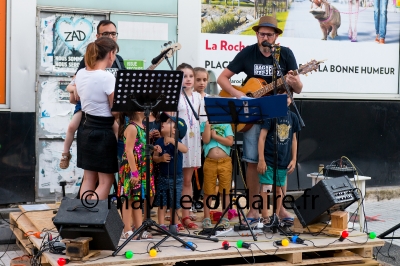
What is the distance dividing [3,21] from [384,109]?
6249 millimetres

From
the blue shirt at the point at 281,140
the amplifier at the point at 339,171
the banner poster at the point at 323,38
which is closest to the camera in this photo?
the blue shirt at the point at 281,140

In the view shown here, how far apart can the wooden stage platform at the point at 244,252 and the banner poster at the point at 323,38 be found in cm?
359

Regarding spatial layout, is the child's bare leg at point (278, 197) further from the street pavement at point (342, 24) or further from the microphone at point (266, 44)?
the street pavement at point (342, 24)

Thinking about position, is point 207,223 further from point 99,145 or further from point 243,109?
point 99,145

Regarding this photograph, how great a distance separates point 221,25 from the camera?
9750 millimetres

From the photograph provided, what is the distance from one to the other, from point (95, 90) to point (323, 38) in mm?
5144

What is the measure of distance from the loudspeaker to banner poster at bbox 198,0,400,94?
163 inches

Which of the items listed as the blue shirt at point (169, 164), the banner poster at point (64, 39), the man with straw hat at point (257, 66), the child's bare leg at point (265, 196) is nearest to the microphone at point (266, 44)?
the man with straw hat at point (257, 66)

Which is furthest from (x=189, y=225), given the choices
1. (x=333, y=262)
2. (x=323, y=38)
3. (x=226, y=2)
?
(x=323, y=38)

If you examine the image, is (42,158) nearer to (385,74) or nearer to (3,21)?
(3,21)

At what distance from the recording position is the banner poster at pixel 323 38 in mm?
9750

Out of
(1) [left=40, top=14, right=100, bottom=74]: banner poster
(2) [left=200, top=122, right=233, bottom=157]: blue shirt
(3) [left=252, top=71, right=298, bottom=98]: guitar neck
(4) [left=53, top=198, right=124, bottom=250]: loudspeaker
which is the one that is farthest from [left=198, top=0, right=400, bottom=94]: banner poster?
(4) [left=53, top=198, right=124, bottom=250]: loudspeaker

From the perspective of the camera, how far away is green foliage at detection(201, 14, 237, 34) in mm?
9656

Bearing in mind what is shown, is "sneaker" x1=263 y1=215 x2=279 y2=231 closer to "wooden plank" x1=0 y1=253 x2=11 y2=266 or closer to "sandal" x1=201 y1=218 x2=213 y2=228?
"sandal" x1=201 y1=218 x2=213 y2=228
